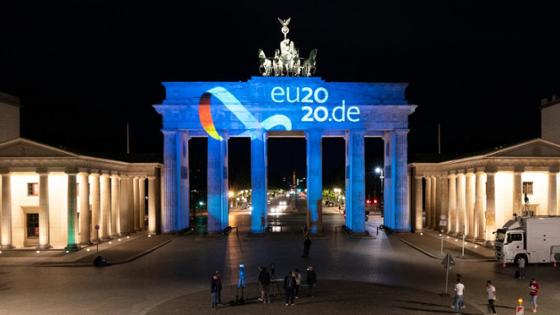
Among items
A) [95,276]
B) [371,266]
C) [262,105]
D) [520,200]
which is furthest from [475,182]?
[95,276]

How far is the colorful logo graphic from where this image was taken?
5638 cm

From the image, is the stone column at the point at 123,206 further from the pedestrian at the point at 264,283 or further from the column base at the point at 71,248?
the pedestrian at the point at 264,283

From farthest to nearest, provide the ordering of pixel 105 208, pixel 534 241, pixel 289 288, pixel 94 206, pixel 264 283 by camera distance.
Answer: pixel 105 208
pixel 94 206
pixel 534 241
pixel 264 283
pixel 289 288

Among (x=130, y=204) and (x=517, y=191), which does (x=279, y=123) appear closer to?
(x=130, y=204)

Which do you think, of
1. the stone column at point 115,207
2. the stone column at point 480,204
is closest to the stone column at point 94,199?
the stone column at point 115,207

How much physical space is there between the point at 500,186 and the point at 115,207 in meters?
38.7

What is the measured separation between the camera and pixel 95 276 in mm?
31859

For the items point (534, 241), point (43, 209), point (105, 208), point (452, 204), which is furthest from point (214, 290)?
point (452, 204)

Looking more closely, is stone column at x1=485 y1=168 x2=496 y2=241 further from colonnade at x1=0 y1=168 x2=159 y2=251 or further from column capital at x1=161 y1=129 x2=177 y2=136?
colonnade at x1=0 y1=168 x2=159 y2=251

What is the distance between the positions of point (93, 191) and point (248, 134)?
1750 centimetres

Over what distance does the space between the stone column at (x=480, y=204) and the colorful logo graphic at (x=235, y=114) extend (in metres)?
20.1

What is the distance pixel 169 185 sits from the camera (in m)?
57.6

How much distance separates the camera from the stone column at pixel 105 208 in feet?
171

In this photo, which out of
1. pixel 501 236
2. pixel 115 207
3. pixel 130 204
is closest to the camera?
pixel 501 236
